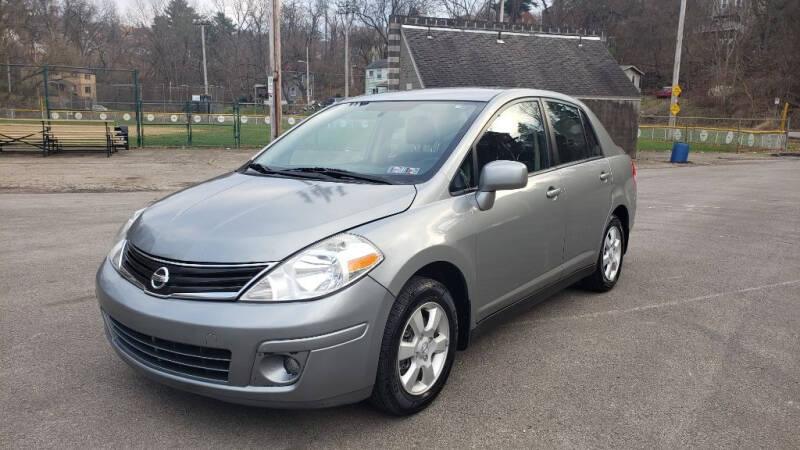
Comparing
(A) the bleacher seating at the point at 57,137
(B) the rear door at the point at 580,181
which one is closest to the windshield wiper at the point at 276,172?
(B) the rear door at the point at 580,181

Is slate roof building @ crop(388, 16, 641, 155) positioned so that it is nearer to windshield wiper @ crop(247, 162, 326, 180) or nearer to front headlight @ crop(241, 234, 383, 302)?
windshield wiper @ crop(247, 162, 326, 180)

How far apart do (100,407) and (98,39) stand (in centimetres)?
8889

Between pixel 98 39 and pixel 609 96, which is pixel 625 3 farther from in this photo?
pixel 98 39

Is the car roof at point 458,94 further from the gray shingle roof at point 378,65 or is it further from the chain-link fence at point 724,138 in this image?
the gray shingle roof at point 378,65

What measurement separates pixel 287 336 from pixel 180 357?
1.88ft

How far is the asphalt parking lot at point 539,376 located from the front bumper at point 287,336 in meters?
0.32

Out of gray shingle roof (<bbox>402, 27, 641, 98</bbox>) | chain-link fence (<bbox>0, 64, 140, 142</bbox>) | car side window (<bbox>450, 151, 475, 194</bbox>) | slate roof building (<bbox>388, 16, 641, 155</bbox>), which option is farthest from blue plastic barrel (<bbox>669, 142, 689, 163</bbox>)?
car side window (<bbox>450, 151, 475, 194</bbox>)

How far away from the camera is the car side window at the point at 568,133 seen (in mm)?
4730

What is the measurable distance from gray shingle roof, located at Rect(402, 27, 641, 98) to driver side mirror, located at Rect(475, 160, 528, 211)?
2203 cm

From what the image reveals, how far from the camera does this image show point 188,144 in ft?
79.0

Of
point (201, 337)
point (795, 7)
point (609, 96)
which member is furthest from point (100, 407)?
point (795, 7)

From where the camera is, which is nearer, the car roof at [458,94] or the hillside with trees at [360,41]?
the car roof at [458,94]

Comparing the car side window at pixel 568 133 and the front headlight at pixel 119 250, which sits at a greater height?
the car side window at pixel 568 133

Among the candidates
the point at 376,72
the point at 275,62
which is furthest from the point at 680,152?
the point at 376,72
